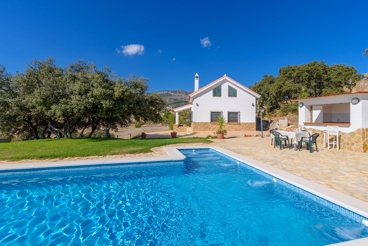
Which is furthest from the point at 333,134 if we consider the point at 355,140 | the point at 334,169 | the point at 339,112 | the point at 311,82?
the point at 311,82

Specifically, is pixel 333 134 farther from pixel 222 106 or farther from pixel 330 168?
pixel 222 106

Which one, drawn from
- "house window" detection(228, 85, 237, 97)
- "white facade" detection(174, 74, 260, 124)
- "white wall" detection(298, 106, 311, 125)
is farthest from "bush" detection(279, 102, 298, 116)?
"white wall" detection(298, 106, 311, 125)

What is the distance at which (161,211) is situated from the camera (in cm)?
439

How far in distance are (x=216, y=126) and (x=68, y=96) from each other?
54.5ft

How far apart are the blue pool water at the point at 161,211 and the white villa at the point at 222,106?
16487mm

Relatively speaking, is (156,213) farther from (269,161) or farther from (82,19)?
(82,19)

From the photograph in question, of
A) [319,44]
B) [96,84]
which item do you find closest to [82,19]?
[96,84]

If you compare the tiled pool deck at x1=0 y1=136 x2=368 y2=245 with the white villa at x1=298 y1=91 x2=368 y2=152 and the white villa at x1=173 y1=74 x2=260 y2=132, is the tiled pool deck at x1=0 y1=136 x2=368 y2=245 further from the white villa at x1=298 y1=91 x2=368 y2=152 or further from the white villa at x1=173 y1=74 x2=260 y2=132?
the white villa at x1=173 y1=74 x2=260 y2=132

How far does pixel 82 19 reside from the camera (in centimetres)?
1689

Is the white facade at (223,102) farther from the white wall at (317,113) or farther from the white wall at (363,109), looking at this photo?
the white wall at (363,109)

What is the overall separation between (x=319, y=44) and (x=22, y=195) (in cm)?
3702

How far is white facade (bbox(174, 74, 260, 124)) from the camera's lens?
2311 centimetres

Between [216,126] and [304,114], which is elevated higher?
[304,114]

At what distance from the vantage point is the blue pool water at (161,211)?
3.43m
